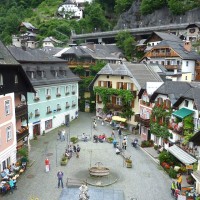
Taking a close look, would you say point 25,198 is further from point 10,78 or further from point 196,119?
point 196,119

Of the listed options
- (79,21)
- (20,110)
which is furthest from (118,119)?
(79,21)

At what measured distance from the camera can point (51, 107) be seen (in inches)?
1827

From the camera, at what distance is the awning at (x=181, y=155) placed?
91.9ft

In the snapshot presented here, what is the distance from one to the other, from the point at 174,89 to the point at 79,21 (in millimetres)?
95433

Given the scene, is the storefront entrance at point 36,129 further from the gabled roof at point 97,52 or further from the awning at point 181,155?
the gabled roof at point 97,52

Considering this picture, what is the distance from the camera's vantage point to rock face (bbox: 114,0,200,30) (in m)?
88.4

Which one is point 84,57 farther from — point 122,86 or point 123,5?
point 123,5

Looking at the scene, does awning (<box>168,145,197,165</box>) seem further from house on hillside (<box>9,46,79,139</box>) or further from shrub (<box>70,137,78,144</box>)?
house on hillside (<box>9,46,79,139</box>)

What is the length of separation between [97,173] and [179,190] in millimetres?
7756

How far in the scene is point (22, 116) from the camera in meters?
32.9

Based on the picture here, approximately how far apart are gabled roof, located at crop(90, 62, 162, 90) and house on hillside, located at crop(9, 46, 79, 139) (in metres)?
6.77

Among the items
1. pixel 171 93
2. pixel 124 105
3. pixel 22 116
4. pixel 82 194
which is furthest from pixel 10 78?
pixel 124 105

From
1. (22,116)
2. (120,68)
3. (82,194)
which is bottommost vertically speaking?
(82,194)

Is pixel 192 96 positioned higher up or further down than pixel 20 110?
higher up
